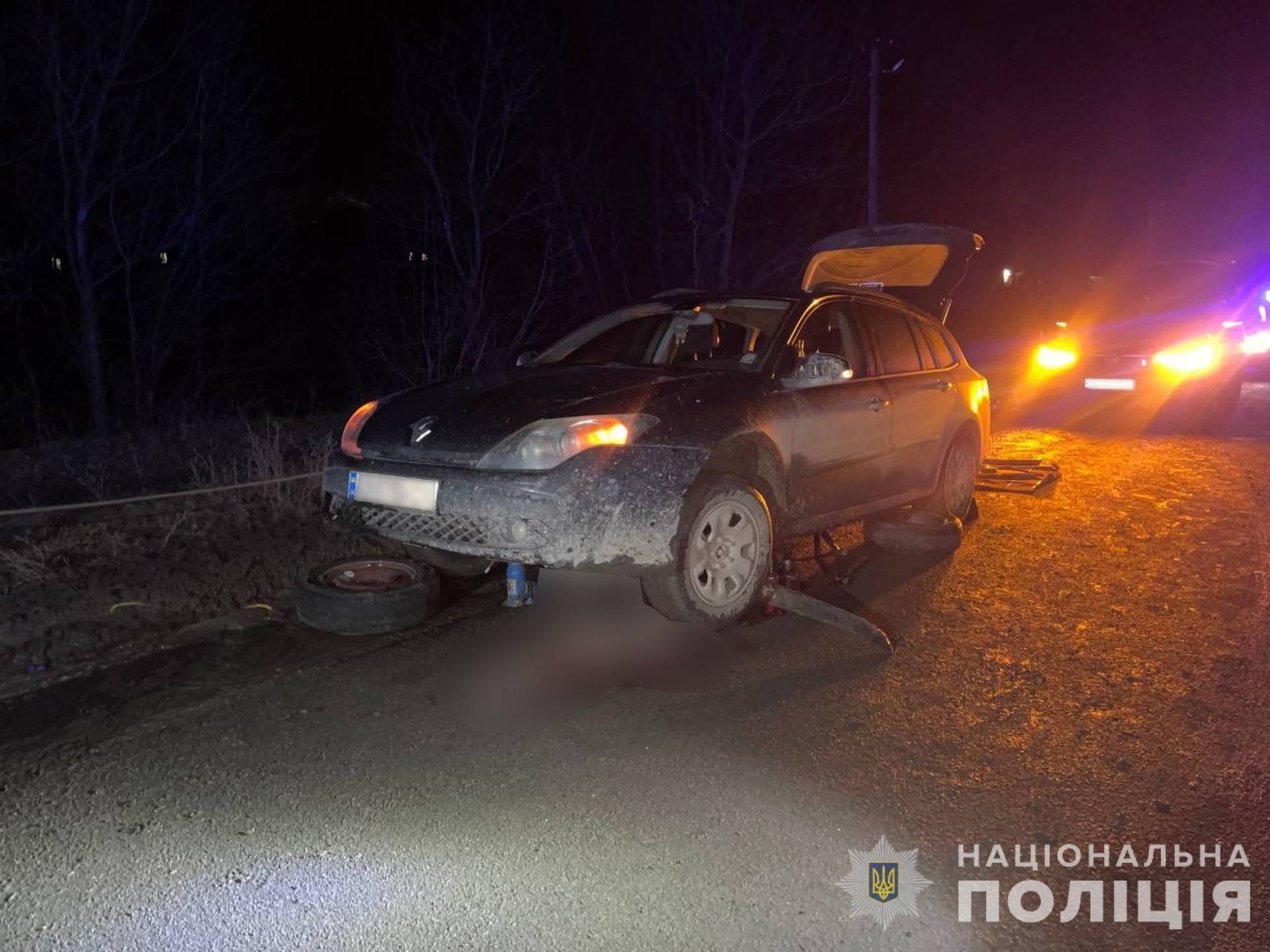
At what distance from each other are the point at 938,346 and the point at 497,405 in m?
3.47

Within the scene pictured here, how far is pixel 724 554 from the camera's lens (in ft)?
15.8

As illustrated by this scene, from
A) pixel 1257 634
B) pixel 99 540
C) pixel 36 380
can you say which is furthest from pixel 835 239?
pixel 36 380

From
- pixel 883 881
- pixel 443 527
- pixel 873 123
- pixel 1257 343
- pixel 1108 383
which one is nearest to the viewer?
pixel 883 881

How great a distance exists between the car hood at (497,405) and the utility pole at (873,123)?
15.4 meters

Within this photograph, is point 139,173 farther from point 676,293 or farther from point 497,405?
point 497,405

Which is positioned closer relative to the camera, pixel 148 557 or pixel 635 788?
pixel 635 788

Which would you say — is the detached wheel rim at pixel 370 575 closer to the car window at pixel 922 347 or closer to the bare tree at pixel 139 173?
the car window at pixel 922 347

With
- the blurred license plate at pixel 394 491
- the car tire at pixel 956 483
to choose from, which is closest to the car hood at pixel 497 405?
the blurred license plate at pixel 394 491

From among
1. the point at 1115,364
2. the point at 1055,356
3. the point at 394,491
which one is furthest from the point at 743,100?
the point at 394,491

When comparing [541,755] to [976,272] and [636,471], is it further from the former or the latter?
[976,272]

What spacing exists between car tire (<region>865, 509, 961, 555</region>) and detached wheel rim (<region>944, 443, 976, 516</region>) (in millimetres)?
411

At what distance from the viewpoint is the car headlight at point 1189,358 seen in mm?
12211

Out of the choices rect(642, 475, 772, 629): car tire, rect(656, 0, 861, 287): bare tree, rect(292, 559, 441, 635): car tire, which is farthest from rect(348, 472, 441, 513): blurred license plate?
rect(656, 0, 861, 287): bare tree

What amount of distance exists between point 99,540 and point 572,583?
9.27ft
